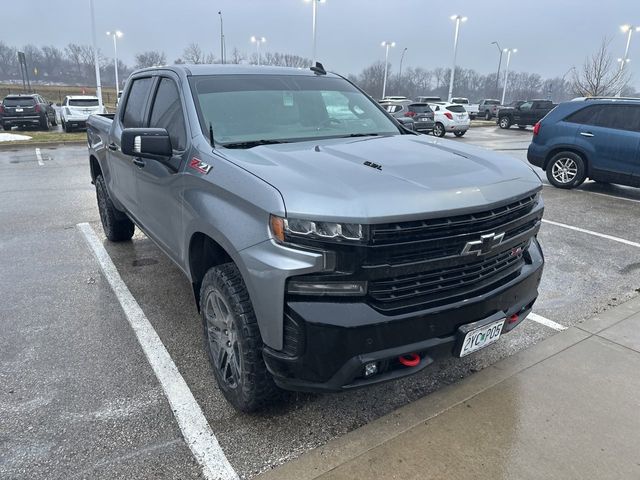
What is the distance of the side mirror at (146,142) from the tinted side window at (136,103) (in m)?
1.27

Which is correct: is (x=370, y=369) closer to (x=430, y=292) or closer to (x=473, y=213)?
(x=430, y=292)

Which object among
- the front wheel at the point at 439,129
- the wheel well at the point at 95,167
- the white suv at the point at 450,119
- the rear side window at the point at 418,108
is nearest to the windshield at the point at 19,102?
the rear side window at the point at 418,108

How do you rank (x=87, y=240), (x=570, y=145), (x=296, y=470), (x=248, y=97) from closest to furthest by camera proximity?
(x=296, y=470) < (x=248, y=97) < (x=87, y=240) < (x=570, y=145)

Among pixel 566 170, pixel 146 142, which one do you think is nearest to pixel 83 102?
pixel 566 170

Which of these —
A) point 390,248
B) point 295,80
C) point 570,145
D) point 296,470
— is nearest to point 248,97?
point 295,80

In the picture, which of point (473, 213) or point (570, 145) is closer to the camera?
point (473, 213)

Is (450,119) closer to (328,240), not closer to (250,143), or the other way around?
(250,143)

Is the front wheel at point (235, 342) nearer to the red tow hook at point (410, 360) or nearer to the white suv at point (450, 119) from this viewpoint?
the red tow hook at point (410, 360)

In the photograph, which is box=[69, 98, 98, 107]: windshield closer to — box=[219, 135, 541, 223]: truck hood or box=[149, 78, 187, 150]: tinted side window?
box=[149, 78, 187, 150]: tinted side window

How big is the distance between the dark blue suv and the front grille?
7438 mm

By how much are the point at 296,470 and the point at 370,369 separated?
0.63 metres

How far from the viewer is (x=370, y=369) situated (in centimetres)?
234

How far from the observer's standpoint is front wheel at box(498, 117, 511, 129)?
29953mm

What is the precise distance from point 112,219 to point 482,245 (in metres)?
4.64
